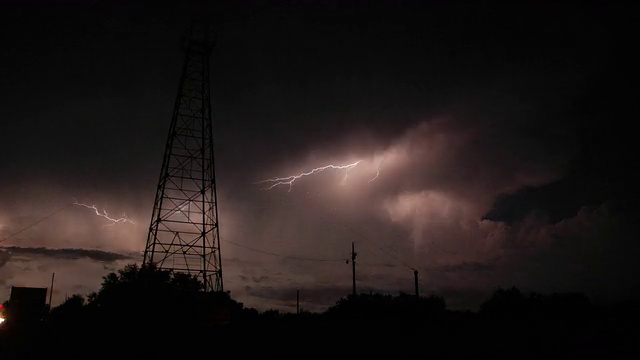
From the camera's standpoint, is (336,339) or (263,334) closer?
(336,339)

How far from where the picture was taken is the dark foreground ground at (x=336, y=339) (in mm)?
17781

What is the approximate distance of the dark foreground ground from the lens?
17.8 metres

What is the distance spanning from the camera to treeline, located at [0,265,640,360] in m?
18.3

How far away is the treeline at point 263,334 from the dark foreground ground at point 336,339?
0.17 ft

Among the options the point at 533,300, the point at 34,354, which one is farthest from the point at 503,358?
the point at 533,300

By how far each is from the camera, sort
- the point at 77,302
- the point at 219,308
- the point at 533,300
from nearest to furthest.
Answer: the point at 219,308 < the point at 533,300 < the point at 77,302

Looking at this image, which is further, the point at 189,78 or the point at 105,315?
the point at 189,78

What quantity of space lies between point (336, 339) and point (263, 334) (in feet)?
18.6

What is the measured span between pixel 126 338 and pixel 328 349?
43.9ft

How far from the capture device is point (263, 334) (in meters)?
27.4

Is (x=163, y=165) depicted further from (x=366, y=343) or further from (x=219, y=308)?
(x=366, y=343)

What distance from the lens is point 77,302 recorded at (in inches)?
2874

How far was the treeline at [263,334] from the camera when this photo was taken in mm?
18281

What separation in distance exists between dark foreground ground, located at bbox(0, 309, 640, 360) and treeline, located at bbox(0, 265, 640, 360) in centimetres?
5
